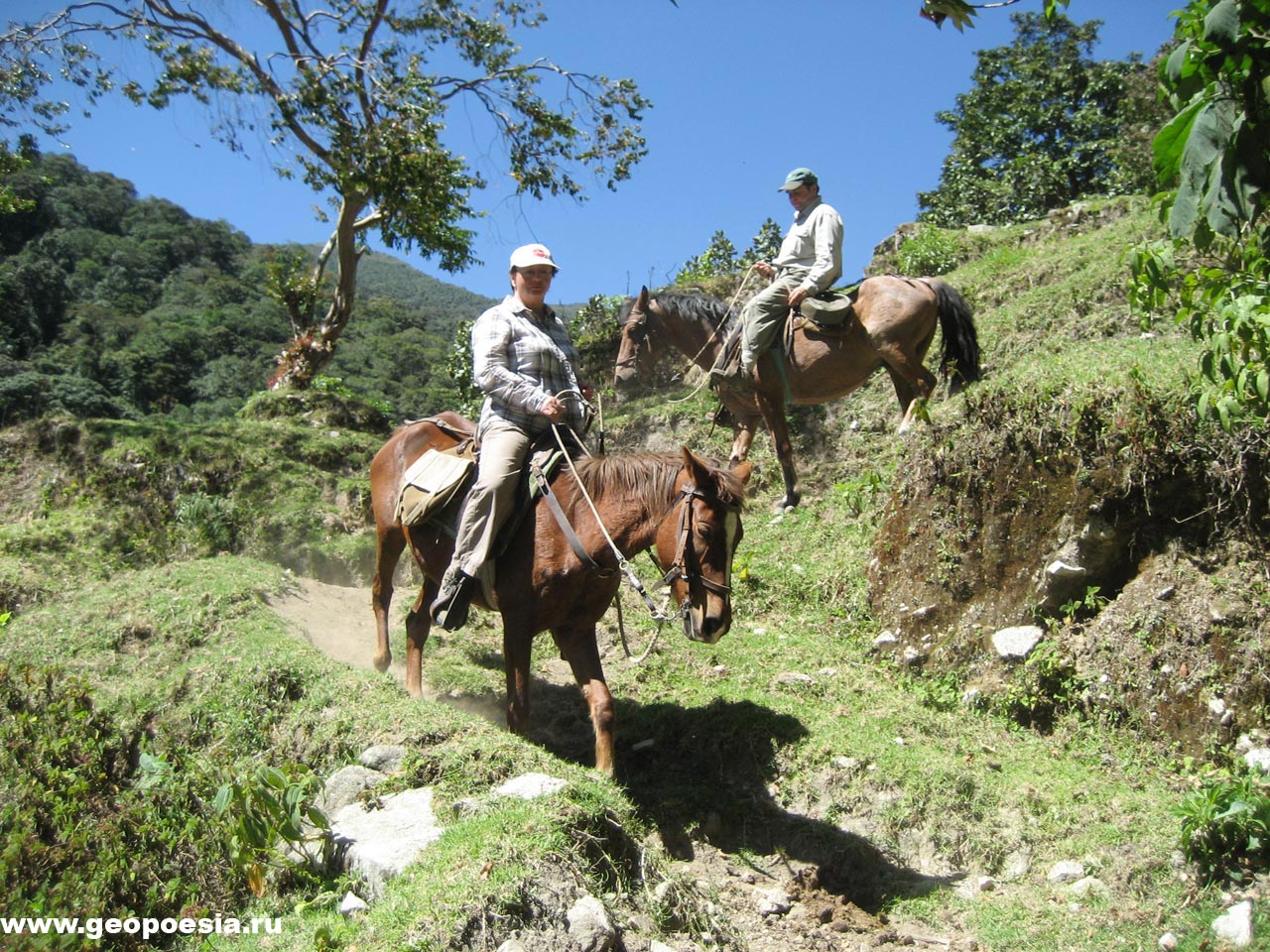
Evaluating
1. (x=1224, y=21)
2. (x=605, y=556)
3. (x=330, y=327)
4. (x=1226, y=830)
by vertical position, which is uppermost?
(x=330, y=327)

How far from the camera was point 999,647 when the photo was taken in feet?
20.9

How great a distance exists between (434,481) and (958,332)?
5.98m

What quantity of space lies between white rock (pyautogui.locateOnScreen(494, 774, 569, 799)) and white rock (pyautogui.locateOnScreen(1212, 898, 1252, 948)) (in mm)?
3064

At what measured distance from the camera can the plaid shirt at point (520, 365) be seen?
19.6ft

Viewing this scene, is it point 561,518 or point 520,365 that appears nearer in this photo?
point 561,518

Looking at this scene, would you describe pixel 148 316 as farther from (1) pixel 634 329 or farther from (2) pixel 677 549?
(2) pixel 677 549

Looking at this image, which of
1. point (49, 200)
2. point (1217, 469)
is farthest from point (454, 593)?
point (49, 200)

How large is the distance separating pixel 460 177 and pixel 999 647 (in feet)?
43.0

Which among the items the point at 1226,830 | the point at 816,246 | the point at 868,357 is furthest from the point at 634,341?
the point at 1226,830

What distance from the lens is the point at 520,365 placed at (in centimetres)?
616

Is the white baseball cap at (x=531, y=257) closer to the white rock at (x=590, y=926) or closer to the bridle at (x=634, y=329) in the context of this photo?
the white rock at (x=590, y=926)

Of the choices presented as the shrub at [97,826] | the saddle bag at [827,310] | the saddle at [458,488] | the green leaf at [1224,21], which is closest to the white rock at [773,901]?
the saddle at [458,488]

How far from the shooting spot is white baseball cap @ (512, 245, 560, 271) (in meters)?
6.17

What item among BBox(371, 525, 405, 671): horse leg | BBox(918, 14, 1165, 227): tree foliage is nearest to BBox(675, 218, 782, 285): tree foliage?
BBox(918, 14, 1165, 227): tree foliage
